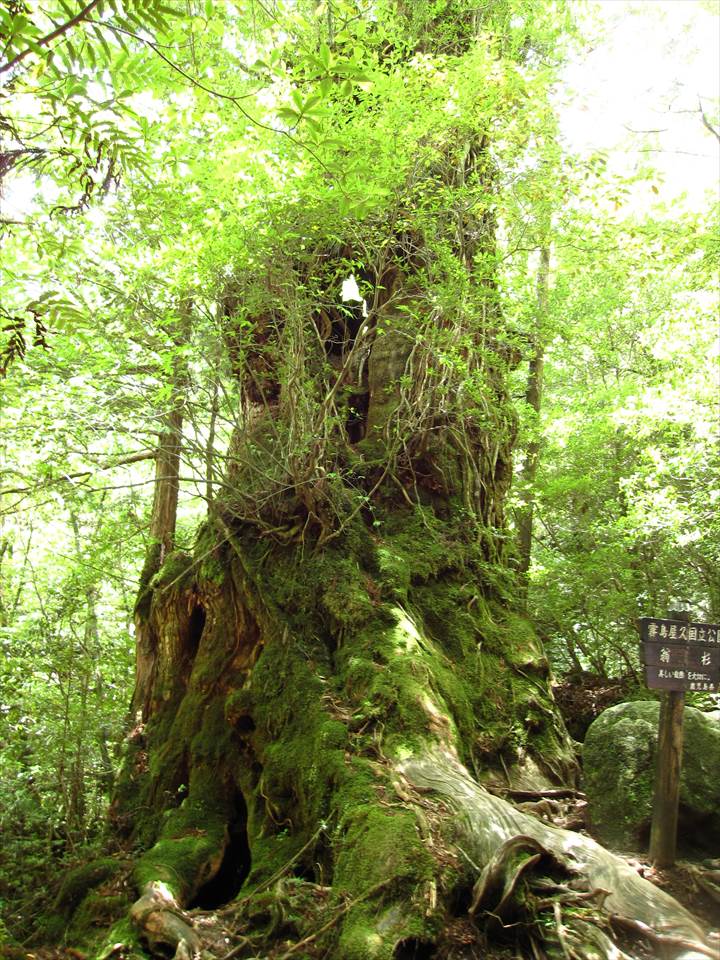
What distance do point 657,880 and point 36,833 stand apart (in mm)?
6498

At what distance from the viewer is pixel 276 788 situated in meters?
5.37

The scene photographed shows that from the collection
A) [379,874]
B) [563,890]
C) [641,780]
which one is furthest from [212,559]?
[563,890]

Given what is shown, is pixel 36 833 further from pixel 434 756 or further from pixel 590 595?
pixel 590 595

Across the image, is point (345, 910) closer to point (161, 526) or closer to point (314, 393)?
point (314, 393)

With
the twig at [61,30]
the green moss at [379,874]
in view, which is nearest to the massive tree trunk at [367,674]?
the green moss at [379,874]

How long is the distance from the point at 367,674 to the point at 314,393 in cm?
285

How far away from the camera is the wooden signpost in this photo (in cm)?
479

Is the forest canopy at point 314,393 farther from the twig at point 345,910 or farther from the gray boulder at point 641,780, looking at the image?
the gray boulder at point 641,780

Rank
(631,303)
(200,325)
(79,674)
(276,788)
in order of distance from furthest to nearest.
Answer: (631,303) < (79,674) < (200,325) < (276,788)

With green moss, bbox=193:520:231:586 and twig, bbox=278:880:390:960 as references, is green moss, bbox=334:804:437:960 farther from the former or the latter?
green moss, bbox=193:520:231:586

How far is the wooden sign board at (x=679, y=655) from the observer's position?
4.87 m

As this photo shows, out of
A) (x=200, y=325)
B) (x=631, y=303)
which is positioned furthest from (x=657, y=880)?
(x=631, y=303)

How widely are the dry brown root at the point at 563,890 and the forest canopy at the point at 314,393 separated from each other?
270 mm

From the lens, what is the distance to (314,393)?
276 inches
